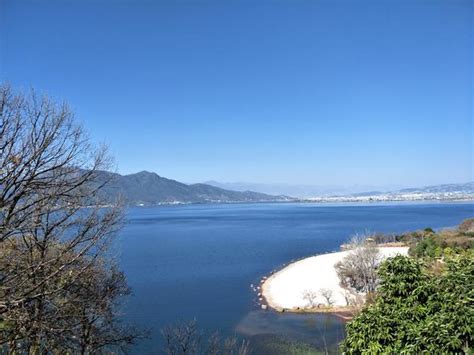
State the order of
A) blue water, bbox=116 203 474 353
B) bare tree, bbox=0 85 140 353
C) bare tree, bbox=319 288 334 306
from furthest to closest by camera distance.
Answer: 1. bare tree, bbox=319 288 334 306
2. blue water, bbox=116 203 474 353
3. bare tree, bbox=0 85 140 353

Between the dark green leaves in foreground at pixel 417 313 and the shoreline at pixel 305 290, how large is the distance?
1565 cm

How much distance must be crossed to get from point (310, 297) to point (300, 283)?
18.1ft

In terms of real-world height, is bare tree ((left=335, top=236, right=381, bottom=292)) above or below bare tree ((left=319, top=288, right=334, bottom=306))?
above

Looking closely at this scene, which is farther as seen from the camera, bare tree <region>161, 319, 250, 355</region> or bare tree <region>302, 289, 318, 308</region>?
bare tree <region>302, 289, 318, 308</region>

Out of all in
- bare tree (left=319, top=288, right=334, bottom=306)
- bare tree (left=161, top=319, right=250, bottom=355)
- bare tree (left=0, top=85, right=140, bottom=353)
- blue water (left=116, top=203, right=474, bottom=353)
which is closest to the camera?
bare tree (left=0, top=85, right=140, bottom=353)

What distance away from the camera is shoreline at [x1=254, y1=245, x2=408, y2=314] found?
2927 cm

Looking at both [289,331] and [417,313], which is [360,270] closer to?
[289,331]

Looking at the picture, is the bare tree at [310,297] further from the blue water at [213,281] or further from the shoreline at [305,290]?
the blue water at [213,281]

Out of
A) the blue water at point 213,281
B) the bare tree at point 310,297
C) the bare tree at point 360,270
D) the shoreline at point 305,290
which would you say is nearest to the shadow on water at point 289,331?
the blue water at point 213,281

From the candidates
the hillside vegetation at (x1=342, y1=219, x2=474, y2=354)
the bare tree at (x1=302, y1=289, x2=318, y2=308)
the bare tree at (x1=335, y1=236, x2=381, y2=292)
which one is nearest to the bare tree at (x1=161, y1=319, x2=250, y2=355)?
the bare tree at (x1=302, y1=289, x2=318, y2=308)

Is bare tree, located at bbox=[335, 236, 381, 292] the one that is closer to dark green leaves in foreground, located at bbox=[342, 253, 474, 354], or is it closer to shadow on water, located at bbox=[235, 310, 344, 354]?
shadow on water, located at bbox=[235, 310, 344, 354]

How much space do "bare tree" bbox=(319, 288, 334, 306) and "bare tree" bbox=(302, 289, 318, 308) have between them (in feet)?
1.93

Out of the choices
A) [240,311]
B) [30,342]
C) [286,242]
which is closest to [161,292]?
[240,311]

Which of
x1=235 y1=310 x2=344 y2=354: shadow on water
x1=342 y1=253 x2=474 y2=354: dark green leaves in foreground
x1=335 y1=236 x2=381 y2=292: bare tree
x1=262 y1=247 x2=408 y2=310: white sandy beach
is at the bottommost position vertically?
x1=235 y1=310 x2=344 y2=354: shadow on water
